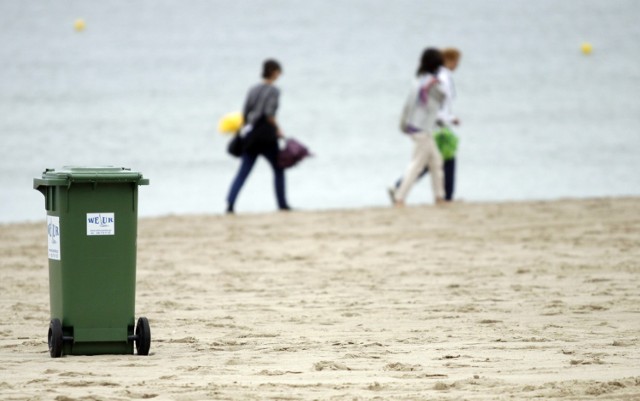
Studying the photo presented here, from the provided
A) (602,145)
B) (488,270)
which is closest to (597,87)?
(602,145)

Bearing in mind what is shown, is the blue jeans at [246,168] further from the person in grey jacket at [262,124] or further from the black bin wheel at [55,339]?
the black bin wheel at [55,339]

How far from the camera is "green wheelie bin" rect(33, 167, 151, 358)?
6527 millimetres

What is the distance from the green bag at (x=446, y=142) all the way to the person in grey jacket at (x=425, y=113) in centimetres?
18

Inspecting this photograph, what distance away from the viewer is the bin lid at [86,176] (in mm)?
6500

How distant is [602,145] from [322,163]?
6333 millimetres

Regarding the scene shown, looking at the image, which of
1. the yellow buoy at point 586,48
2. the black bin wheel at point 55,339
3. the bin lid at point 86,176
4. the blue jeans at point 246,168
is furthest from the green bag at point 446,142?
the yellow buoy at point 586,48

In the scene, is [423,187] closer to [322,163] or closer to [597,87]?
[322,163]

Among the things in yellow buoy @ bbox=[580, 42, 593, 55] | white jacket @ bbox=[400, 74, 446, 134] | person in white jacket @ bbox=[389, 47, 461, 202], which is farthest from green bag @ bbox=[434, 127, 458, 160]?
yellow buoy @ bbox=[580, 42, 593, 55]

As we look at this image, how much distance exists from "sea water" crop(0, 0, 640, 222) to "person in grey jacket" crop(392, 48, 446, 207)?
386cm

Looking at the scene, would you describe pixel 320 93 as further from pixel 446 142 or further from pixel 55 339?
pixel 55 339

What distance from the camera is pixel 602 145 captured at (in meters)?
29.3

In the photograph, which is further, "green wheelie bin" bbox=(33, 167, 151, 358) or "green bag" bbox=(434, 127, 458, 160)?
"green bag" bbox=(434, 127, 458, 160)

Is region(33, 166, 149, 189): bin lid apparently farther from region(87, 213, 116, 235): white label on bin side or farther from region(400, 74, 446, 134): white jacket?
region(400, 74, 446, 134): white jacket

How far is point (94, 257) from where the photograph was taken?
21.5ft
